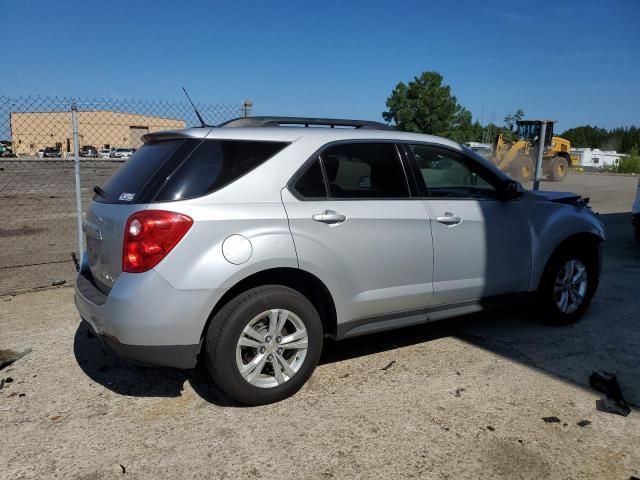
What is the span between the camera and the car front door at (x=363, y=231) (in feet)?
11.1

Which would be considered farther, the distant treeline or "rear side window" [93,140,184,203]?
the distant treeline

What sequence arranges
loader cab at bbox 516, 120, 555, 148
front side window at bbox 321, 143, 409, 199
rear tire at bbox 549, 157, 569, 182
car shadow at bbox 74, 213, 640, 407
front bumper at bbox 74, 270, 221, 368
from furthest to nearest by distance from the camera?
1. rear tire at bbox 549, 157, 569, 182
2. loader cab at bbox 516, 120, 555, 148
3. car shadow at bbox 74, 213, 640, 407
4. front side window at bbox 321, 143, 409, 199
5. front bumper at bbox 74, 270, 221, 368

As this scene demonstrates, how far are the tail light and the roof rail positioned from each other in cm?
90

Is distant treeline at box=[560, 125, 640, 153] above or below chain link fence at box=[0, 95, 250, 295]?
above

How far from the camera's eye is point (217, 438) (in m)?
3.01

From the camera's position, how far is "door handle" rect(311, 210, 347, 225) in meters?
3.38

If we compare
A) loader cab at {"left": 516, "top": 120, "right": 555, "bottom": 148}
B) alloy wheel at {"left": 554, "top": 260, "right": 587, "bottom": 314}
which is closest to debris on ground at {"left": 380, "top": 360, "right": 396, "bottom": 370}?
alloy wheel at {"left": 554, "top": 260, "right": 587, "bottom": 314}

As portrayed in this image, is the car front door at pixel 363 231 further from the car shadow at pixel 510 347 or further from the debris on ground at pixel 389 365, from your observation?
the car shadow at pixel 510 347

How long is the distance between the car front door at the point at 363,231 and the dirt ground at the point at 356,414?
544mm

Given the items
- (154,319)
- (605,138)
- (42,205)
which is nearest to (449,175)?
(154,319)

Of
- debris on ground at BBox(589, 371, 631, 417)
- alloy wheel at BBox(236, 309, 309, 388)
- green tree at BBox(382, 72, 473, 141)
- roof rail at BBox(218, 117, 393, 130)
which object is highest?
green tree at BBox(382, 72, 473, 141)

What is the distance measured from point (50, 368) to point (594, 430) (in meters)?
3.67

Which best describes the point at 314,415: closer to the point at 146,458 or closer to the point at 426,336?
the point at 146,458

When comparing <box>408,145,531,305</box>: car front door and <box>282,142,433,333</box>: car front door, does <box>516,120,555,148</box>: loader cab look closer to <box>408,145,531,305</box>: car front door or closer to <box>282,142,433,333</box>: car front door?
<box>408,145,531,305</box>: car front door
